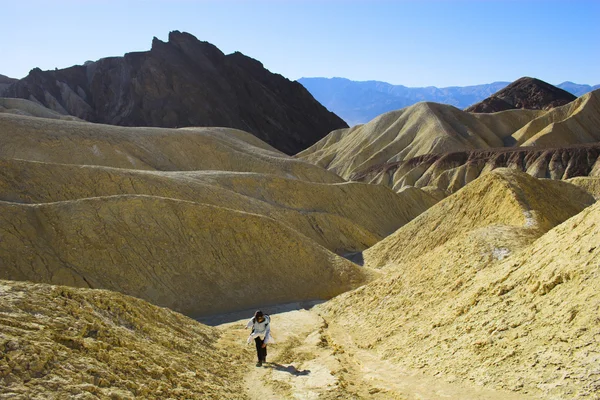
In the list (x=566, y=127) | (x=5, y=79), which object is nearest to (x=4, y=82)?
(x=5, y=79)

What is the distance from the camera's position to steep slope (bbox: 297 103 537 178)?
80.5 metres

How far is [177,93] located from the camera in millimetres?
95875

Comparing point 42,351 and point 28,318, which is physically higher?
point 28,318

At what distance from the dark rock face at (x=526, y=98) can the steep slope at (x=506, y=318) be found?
339 ft

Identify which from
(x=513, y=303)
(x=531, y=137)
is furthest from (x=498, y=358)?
(x=531, y=137)

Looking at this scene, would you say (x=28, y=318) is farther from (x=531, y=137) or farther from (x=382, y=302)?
(x=531, y=137)

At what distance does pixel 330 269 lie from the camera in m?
23.9

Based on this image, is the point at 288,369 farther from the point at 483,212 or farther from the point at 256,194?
the point at 256,194

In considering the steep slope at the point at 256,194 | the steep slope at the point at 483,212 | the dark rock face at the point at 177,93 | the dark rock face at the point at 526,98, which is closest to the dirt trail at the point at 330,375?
the steep slope at the point at 483,212

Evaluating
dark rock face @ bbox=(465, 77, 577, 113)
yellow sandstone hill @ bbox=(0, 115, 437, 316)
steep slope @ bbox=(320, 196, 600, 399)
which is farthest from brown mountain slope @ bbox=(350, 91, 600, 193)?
steep slope @ bbox=(320, 196, 600, 399)

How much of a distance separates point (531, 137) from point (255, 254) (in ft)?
224

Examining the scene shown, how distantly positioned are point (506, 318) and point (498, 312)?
13.9 inches

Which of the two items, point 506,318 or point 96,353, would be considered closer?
point 96,353

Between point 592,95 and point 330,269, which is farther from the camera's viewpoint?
point 592,95
